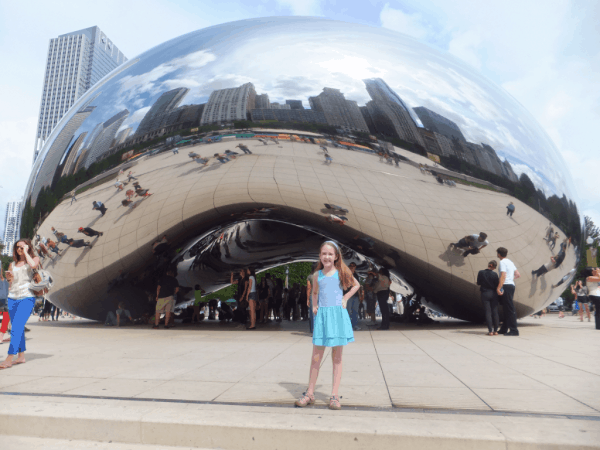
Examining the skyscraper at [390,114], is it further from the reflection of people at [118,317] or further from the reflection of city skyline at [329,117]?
the reflection of people at [118,317]

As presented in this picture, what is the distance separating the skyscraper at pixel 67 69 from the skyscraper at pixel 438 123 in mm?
200485

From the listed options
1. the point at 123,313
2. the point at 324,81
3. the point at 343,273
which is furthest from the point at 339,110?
the point at 123,313

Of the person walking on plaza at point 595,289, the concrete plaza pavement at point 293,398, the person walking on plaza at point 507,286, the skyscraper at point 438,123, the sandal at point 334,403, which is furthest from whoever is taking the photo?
the person walking on plaza at point 595,289

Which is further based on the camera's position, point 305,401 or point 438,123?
point 438,123

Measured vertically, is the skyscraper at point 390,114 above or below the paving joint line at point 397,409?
above

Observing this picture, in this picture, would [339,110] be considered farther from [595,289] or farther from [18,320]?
[595,289]

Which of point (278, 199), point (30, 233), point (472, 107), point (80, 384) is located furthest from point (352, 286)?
point (30, 233)

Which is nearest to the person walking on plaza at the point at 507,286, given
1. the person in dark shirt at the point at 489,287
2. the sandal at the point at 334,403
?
the person in dark shirt at the point at 489,287

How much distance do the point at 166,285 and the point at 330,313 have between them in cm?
693

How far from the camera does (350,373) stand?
4.13 m

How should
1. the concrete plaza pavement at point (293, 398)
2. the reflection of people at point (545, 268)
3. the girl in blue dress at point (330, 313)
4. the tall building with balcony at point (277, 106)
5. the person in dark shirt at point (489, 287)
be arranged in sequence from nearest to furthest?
1. the concrete plaza pavement at point (293, 398)
2. the girl in blue dress at point (330, 313)
3. the tall building with balcony at point (277, 106)
4. the person in dark shirt at point (489, 287)
5. the reflection of people at point (545, 268)

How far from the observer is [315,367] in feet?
10.2

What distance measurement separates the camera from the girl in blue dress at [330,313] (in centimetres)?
306

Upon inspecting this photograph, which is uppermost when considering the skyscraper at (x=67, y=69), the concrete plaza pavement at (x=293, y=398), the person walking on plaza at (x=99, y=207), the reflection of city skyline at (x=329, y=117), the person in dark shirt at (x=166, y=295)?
the skyscraper at (x=67, y=69)
